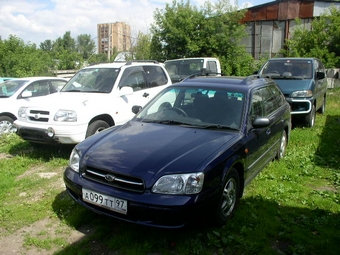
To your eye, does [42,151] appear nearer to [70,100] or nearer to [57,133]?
[57,133]

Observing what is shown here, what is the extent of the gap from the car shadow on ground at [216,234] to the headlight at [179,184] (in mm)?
379

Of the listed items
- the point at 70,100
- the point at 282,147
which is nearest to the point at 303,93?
the point at 282,147

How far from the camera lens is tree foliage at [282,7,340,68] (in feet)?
56.3

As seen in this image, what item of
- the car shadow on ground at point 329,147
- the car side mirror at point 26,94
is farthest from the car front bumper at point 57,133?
the car shadow on ground at point 329,147

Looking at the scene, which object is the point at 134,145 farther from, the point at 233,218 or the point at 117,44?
the point at 117,44

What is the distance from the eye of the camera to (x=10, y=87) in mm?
8406

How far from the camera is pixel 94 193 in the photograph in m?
3.22

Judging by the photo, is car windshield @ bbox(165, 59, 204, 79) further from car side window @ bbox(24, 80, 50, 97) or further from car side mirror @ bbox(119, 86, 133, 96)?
car side mirror @ bbox(119, 86, 133, 96)

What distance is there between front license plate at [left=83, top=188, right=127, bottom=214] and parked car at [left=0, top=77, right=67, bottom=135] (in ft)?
18.0

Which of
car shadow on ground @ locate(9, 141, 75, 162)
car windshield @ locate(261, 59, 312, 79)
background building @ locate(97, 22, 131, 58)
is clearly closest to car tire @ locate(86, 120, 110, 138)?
car shadow on ground @ locate(9, 141, 75, 162)

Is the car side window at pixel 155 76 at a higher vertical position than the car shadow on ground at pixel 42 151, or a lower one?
higher

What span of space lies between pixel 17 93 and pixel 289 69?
7301 millimetres

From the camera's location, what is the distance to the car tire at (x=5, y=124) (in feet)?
25.5

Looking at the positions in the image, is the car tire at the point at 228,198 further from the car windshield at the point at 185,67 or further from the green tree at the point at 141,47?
the green tree at the point at 141,47
